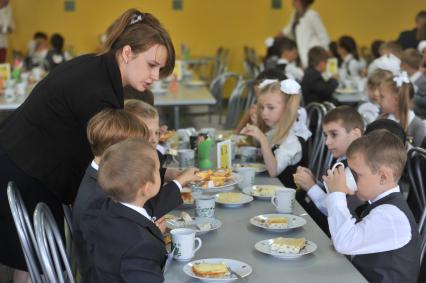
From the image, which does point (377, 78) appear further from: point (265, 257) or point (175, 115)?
point (265, 257)

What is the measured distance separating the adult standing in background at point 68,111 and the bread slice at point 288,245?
769 millimetres

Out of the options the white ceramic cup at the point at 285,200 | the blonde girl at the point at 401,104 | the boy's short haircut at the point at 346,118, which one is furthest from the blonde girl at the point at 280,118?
the white ceramic cup at the point at 285,200

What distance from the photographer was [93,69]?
2404 mm

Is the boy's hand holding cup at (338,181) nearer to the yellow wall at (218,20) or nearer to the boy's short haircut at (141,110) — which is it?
the boy's short haircut at (141,110)

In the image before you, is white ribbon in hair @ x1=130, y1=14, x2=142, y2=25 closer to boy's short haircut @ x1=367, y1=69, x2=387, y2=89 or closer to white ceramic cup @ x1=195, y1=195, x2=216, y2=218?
white ceramic cup @ x1=195, y1=195, x2=216, y2=218

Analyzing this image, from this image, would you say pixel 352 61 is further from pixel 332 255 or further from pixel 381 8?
pixel 332 255

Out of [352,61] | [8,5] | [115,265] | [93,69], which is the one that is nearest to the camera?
[115,265]

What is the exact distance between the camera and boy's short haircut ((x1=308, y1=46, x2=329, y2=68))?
604 centimetres

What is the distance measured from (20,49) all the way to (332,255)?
9.28 meters

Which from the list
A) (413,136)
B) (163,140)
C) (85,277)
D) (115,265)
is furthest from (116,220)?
(413,136)

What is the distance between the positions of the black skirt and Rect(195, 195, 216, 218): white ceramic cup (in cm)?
58

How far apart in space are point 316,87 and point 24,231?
13.4ft

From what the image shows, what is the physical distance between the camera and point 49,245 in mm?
2047

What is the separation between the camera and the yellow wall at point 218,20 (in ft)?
34.6
